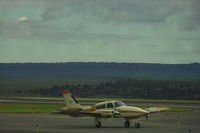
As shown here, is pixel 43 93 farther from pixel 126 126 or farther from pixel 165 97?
pixel 126 126

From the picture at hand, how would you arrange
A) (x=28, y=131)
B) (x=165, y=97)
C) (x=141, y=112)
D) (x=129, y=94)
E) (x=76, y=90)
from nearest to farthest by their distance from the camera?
1. (x=28, y=131)
2. (x=141, y=112)
3. (x=165, y=97)
4. (x=129, y=94)
5. (x=76, y=90)

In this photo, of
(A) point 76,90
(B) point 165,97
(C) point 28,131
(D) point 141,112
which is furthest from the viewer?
(A) point 76,90

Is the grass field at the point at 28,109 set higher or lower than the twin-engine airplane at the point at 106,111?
higher

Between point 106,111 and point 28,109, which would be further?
point 28,109

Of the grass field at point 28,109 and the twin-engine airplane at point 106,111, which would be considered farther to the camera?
the grass field at point 28,109

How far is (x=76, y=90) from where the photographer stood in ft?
551

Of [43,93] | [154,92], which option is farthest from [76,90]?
[154,92]

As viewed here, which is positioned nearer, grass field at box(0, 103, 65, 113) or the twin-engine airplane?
the twin-engine airplane

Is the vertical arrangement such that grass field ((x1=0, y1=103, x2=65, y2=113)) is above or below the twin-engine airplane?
above

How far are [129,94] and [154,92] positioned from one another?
21.7 ft

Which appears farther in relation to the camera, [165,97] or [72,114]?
[165,97]

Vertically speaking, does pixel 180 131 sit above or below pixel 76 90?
below

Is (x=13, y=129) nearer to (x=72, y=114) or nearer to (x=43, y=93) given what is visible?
(x=72, y=114)

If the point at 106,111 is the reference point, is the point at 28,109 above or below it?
above
